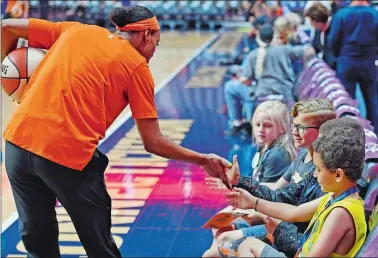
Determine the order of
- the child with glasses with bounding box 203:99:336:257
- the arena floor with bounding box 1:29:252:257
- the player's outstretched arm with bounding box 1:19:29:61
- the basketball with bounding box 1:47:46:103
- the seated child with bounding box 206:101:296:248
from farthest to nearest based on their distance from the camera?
the arena floor with bounding box 1:29:252:257, the seated child with bounding box 206:101:296:248, the basketball with bounding box 1:47:46:103, the player's outstretched arm with bounding box 1:19:29:61, the child with glasses with bounding box 203:99:336:257

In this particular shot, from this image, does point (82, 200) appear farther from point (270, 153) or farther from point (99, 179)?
point (270, 153)

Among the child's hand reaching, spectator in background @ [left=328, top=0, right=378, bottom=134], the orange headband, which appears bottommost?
spectator in background @ [left=328, top=0, right=378, bottom=134]

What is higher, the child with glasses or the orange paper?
the child with glasses

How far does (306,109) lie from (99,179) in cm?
A: 111

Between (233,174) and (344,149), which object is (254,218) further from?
(344,149)

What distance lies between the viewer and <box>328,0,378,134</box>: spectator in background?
26.0 ft

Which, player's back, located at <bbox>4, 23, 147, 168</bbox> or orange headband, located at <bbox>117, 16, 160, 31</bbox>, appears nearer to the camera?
player's back, located at <bbox>4, 23, 147, 168</bbox>

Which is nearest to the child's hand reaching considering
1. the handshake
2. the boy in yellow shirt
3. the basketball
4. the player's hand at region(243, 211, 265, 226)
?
the handshake

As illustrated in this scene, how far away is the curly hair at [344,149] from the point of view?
263 cm

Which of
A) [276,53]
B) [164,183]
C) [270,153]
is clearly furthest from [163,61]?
[270,153]

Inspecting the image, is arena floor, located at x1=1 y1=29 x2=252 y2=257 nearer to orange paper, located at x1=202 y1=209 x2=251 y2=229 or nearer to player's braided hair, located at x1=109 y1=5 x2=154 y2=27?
orange paper, located at x1=202 y1=209 x2=251 y2=229

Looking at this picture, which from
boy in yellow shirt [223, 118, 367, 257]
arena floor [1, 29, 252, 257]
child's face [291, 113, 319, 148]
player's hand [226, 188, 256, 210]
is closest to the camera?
boy in yellow shirt [223, 118, 367, 257]

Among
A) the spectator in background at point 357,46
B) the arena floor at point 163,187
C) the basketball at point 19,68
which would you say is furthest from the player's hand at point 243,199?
the spectator in background at point 357,46

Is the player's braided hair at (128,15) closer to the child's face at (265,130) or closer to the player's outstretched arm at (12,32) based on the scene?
the player's outstretched arm at (12,32)
